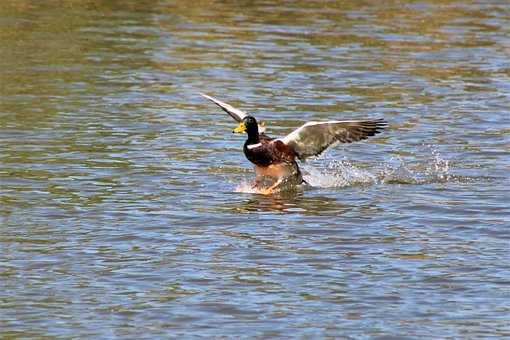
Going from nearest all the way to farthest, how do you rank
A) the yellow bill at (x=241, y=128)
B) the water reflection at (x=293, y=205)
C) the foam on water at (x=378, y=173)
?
the water reflection at (x=293, y=205)
the yellow bill at (x=241, y=128)
the foam on water at (x=378, y=173)

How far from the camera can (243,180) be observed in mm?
15328

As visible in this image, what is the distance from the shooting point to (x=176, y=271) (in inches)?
434

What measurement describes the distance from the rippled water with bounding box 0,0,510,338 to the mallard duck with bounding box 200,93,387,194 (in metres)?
0.25

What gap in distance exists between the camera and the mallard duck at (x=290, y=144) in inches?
586

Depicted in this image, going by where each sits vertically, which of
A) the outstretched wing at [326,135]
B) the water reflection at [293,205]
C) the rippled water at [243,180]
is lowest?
the water reflection at [293,205]

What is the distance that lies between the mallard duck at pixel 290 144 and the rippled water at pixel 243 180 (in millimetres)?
250

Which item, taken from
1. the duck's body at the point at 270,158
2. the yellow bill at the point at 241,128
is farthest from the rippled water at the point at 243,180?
the yellow bill at the point at 241,128

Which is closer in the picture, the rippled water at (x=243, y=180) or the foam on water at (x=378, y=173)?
the rippled water at (x=243, y=180)

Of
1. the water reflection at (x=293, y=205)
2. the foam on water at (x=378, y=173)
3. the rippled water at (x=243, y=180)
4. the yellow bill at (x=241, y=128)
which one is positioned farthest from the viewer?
the foam on water at (x=378, y=173)

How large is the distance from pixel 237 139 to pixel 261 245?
564cm

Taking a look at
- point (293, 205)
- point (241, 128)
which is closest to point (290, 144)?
point (241, 128)

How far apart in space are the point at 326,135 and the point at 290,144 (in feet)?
1.31

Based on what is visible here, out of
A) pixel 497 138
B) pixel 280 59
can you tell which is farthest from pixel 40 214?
pixel 280 59

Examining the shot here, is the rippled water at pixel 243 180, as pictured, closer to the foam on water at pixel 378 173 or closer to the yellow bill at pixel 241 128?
the foam on water at pixel 378 173
